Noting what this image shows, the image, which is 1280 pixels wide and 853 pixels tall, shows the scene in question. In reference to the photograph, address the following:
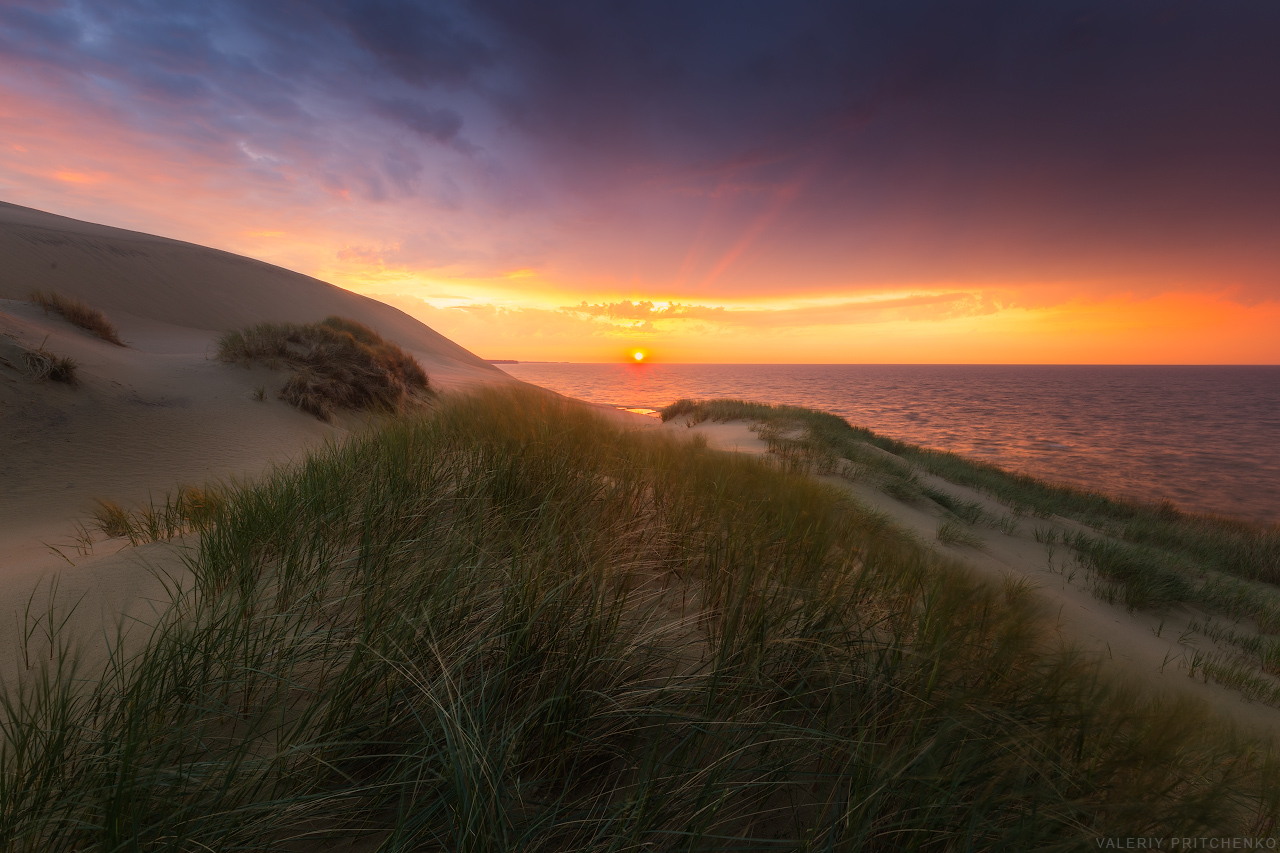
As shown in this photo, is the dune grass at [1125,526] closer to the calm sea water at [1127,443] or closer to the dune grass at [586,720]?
the calm sea water at [1127,443]

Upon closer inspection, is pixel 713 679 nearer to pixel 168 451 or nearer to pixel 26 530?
pixel 26 530

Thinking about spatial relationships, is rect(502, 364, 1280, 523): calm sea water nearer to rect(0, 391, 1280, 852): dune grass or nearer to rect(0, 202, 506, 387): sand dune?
rect(0, 391, 1280, 852): dune grass

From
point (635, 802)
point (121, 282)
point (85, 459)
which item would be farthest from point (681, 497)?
point (121, 282)

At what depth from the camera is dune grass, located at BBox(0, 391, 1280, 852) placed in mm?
1006

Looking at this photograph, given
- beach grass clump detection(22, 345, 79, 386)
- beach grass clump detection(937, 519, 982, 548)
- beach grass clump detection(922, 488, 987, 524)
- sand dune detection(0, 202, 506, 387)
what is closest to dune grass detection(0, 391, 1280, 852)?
beach grass clump detection(937, 519, 982, 548)

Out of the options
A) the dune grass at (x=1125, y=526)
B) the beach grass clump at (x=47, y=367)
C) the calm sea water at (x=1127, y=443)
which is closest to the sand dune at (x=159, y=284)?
the beach grass clump at (x=47, y=367)

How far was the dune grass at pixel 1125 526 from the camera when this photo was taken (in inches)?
191

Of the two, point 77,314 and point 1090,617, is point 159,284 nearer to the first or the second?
point 77,314

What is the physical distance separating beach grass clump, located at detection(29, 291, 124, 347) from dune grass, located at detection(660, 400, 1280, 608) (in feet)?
40.3

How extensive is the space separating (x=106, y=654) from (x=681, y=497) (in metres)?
2.44

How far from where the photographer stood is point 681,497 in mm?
2771

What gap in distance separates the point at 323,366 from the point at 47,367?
119 inches

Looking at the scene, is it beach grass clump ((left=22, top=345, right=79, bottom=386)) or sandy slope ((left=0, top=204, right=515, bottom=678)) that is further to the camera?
beach grass clump ((left=22, top=345, right=79, bottom=386))

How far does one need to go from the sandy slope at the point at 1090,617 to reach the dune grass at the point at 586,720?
25.7 inches
